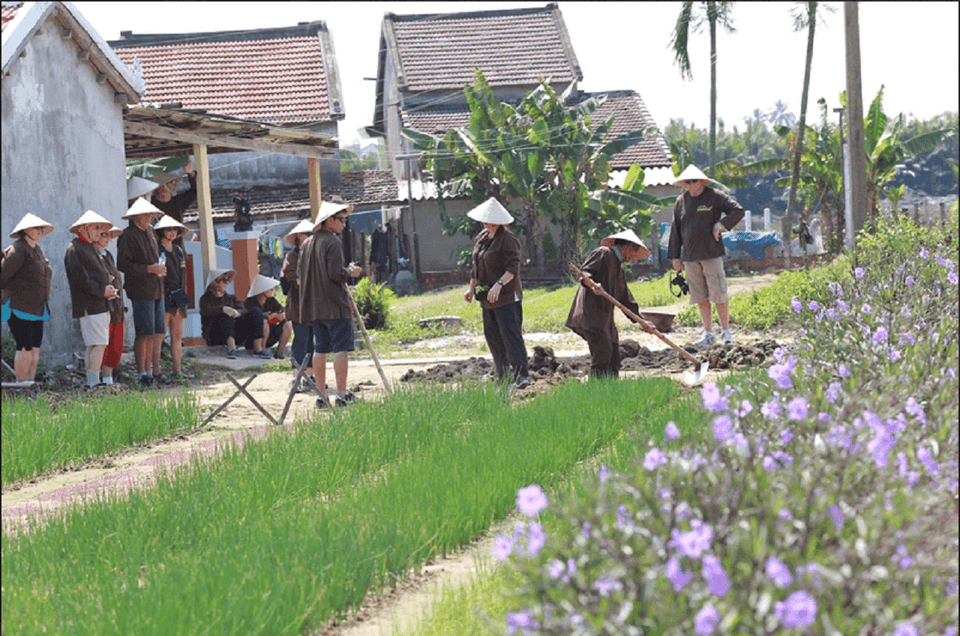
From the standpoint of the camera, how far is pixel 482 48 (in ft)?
110

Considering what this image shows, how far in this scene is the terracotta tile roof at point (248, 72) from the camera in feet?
85.7

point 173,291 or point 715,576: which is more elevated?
point 173,291

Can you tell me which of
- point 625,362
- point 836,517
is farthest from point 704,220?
point 836,517

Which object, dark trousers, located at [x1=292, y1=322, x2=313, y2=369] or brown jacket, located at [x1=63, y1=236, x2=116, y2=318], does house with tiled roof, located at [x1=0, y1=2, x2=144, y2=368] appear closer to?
brown jacket, located at [x1=63, y1=236, x2=116, y2=318]

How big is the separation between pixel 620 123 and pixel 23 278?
24707 mm

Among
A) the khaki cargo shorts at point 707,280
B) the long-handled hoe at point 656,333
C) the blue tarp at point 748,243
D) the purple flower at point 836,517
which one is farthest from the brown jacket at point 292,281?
the blue tarp at point 748,243

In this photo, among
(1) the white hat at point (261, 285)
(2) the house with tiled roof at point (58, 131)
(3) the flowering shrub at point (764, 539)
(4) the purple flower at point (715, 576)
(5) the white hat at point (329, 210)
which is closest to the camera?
(4) the purple flower at point (715, 576)

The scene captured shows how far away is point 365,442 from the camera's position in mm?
6734

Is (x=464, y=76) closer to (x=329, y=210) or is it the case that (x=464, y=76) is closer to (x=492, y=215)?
(x=492, y=215)

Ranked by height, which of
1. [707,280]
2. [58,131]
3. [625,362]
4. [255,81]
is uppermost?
[255,81]

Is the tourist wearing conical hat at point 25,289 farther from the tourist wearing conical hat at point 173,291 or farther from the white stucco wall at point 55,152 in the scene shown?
the tourist wearing conical hat at point 173,291

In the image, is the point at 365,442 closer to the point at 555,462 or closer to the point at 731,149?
the point at 555,462

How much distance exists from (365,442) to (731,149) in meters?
72.0

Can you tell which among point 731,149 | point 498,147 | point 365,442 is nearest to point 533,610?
point 365,442
